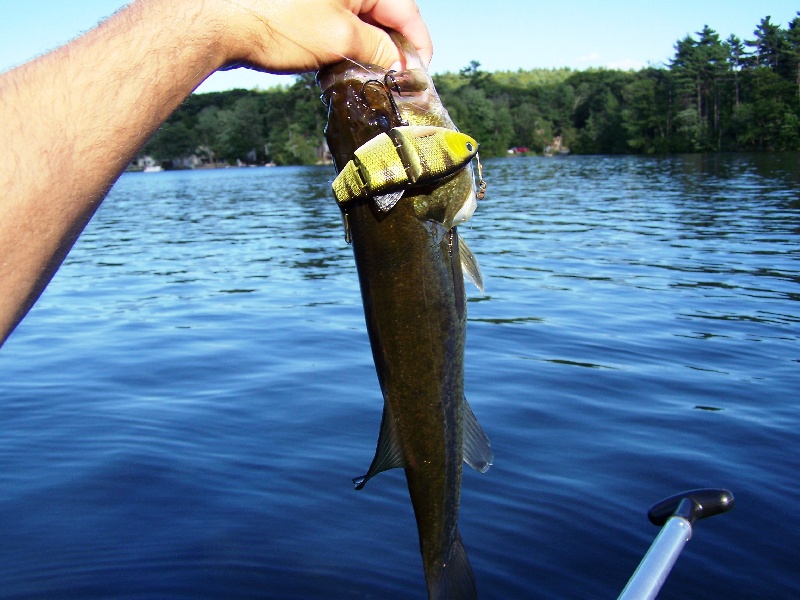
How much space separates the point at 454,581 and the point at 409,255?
4.12 feet

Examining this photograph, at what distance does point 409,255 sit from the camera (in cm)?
229

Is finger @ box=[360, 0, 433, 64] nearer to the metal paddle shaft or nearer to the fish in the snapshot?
the fish

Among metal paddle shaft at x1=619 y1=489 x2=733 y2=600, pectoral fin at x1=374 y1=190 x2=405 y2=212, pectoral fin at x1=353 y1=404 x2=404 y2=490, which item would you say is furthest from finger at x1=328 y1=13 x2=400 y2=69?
metal paddle shaft at x1=619 y1=489 x2=733 y2=600

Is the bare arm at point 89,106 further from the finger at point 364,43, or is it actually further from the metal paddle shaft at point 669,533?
the metal paddle shaft at point 669,533

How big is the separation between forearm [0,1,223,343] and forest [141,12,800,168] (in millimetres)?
72022

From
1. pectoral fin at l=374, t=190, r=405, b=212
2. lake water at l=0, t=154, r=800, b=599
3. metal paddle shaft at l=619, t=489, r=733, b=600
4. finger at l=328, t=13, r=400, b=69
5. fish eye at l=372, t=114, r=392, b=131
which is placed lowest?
lake water at l=0, t=154, r=800, b=599

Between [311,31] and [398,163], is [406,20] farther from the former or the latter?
[398,163]

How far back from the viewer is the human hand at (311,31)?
181cm

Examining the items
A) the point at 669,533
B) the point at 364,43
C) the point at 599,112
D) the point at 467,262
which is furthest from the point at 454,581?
the point at 599,112

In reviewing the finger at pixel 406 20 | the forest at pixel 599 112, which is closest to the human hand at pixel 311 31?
the finger at pixel 406 20

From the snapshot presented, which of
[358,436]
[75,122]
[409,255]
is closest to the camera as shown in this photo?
[75,122]

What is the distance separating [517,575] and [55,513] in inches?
124

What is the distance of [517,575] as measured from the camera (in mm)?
4426

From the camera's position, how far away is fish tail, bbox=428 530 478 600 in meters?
2.73
